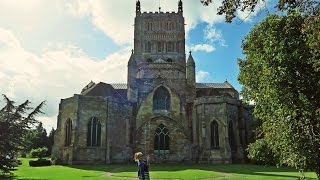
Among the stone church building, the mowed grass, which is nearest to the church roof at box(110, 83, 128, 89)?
the stone church building

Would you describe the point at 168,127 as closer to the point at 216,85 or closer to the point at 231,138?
the point at 231,138

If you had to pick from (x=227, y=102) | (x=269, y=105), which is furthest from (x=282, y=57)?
(x=227, y=102)

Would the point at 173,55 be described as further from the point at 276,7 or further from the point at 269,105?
the point at 276,7

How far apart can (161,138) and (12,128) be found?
1968 cm

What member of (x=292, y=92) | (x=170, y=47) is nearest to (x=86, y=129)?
(x=292, y=92)

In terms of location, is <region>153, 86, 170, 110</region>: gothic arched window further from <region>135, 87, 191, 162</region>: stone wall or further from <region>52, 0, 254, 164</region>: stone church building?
<region>135, 87, 191, 162</region>: stone wall

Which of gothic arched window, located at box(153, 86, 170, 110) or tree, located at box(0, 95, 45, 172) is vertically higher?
gothic arched window, located at box(153, 86, 170, 110)

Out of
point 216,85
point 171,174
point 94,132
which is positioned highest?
point 216,85

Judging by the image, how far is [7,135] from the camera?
70.7 ft

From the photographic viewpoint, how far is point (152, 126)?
38.9 metres

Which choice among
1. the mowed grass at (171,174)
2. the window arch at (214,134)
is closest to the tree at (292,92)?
the mowed grass at (171,174)

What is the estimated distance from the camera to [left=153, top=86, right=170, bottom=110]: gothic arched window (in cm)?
4066

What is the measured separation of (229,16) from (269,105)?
9.47m

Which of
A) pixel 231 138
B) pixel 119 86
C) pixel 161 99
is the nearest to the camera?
pixel 231 138
